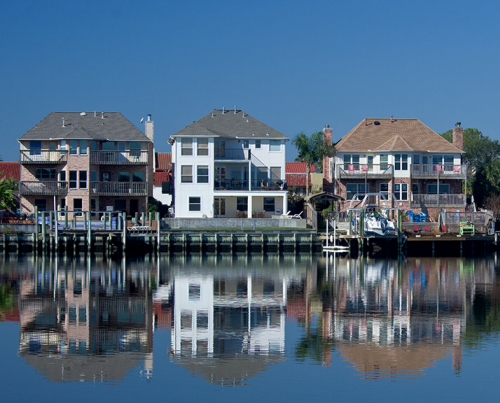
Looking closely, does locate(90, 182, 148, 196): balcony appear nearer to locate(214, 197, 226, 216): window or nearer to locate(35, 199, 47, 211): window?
locate(35, 199, 47, 211): window

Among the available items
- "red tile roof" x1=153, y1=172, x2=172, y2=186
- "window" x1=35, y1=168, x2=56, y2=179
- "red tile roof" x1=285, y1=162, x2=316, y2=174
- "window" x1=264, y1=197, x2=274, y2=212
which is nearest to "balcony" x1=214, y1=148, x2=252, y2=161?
"window" x1=264, y1=197, x2=274, y2=212

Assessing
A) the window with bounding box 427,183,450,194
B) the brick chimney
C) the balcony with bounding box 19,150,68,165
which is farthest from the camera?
the brick chimney

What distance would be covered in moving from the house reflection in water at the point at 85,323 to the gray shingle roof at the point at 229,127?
93.2 feet

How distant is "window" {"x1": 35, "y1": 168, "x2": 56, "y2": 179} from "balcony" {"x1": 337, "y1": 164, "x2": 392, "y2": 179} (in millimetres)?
26680

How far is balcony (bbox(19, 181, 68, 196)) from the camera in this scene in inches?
2717

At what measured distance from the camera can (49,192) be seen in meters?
69.0

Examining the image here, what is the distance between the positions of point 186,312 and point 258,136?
4339 centimetres

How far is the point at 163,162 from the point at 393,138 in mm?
36431

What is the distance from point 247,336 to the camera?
26.6 metres

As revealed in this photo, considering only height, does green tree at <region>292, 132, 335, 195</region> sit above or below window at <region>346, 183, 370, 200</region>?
above

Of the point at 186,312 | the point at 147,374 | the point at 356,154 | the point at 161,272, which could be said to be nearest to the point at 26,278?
the point at 161,272

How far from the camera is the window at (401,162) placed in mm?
74500

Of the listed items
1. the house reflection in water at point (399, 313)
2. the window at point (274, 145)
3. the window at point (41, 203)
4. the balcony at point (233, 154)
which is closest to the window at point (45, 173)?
the window at point (41, 203)

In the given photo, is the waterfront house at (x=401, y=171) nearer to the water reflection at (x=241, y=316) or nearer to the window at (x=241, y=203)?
the window at (x=241, y=203)
